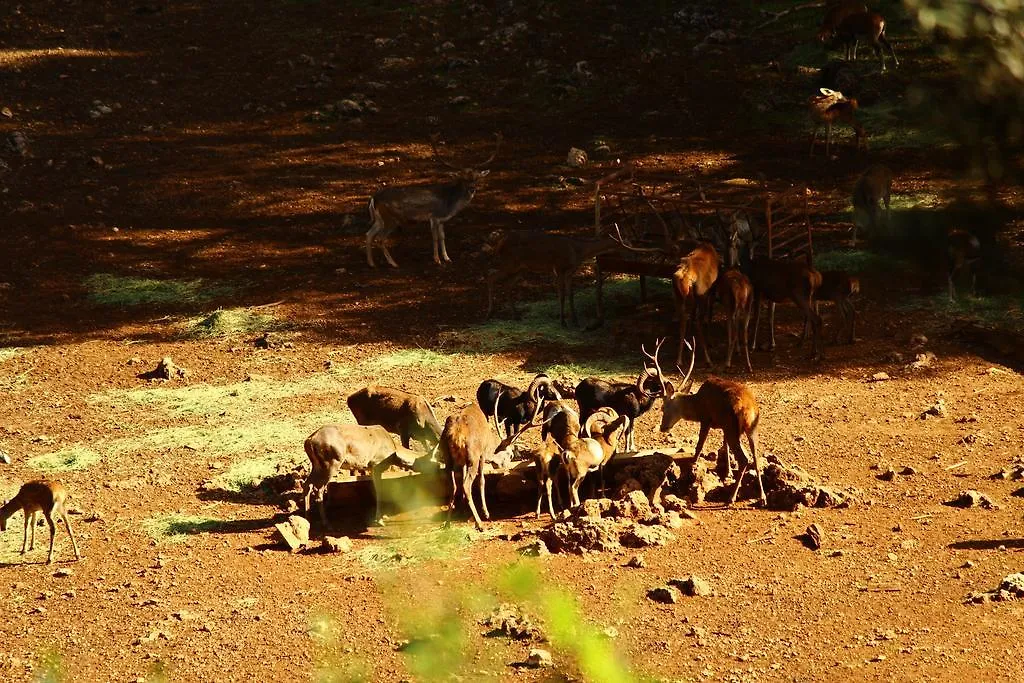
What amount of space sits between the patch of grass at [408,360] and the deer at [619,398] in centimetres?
318

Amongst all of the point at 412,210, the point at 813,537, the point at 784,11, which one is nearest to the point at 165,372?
the point at 412,210

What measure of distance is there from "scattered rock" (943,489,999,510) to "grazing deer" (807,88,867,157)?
456 inches

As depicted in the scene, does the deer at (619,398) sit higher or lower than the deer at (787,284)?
lower

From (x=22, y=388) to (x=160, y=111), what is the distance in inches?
480

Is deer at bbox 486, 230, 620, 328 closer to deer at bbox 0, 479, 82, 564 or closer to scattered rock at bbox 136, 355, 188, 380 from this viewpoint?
scattered rock at bbox 136, 355, 188, 380

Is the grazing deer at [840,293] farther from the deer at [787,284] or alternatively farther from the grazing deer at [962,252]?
the grazing deer at [962,252]

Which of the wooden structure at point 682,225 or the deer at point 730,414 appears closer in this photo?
the deer at point 730,414

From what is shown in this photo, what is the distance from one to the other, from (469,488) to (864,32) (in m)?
16.2

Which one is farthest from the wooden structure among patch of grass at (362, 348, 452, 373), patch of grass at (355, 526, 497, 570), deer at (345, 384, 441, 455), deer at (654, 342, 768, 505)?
patch of grass at (355, 526, 497, 570)

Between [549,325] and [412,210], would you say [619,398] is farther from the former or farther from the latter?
[412,210]

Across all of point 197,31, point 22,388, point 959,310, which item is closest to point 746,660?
point 959,310

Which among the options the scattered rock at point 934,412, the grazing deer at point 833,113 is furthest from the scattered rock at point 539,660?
the grazing deer at point 833,113

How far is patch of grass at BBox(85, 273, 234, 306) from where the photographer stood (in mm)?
18172

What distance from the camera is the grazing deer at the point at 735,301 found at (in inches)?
564
